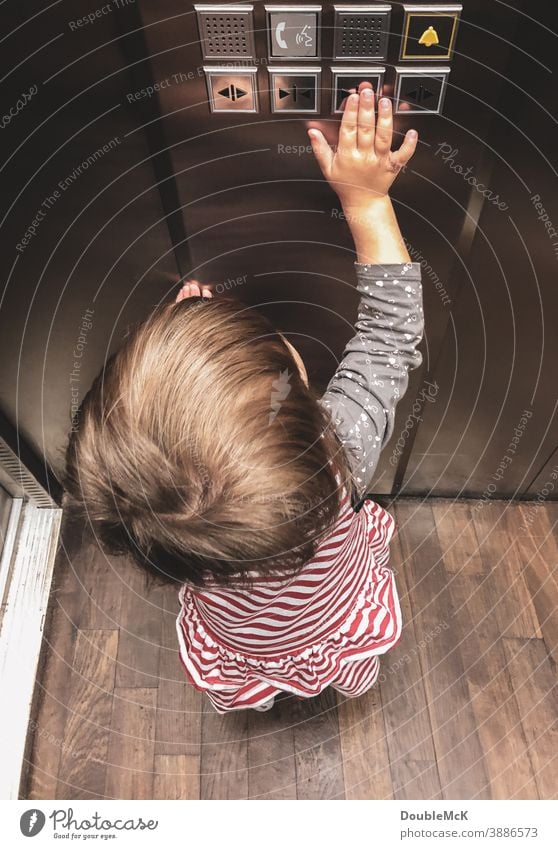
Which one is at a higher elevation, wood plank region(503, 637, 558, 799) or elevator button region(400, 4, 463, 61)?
elevator button region(400, 4, 463, 61)

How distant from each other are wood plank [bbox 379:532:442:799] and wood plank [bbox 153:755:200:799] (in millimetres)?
293

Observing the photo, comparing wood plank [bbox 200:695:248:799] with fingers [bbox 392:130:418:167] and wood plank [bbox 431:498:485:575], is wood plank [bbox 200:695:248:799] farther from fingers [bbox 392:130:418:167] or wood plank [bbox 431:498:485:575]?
fingers [bbox 392:130:418:167]

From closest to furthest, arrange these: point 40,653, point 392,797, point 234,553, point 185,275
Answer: point 234,553 → point 185,275 → point 392,797 → point 40,653

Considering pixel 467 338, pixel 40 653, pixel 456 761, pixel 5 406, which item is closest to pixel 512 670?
pixel 456 761

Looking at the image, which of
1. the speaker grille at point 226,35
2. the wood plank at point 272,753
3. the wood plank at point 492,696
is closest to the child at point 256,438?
the speaker grille at point 226,35

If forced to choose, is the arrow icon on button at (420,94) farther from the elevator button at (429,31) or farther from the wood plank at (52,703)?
the wood plank at (52,703)

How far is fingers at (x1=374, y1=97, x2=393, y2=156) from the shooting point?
61 cm

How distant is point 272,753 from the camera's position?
0.96 m

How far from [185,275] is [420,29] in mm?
389

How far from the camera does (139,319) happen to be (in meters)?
0.87

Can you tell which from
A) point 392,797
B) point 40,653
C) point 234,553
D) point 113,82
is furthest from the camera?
point 40,653

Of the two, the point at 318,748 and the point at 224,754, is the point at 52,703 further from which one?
the point at 318,748

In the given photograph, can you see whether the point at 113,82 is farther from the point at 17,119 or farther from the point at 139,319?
the point at 139,319

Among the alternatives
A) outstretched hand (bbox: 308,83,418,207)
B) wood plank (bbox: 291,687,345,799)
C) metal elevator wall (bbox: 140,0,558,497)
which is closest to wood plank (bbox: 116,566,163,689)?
wood plank (bbox: 291,687,345,799)
